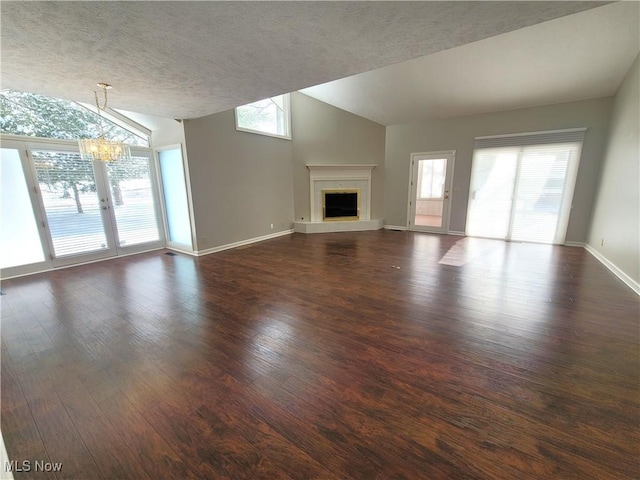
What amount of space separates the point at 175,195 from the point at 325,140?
12.8ft

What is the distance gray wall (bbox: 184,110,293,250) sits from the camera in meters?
4.76

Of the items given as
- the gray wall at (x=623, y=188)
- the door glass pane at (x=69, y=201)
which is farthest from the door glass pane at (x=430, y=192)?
the door glass pane at (x=69, y=201)

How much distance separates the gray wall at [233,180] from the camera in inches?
188

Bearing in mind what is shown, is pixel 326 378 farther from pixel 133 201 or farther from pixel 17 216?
pixel 133 201

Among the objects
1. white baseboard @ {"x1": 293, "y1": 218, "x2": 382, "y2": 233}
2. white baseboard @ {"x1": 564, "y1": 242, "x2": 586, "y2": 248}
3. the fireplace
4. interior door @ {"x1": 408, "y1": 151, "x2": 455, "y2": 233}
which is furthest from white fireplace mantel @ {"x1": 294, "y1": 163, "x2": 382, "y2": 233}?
white baseboard @ {"x1": 564, "y1": 242, "x2": 586, "y2": 248}

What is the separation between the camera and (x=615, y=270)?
360cm

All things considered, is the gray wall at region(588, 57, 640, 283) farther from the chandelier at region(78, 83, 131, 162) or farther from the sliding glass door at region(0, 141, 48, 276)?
the sliding glass door at region(0, 141, 48, 276)

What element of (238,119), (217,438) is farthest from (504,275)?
(238,119)

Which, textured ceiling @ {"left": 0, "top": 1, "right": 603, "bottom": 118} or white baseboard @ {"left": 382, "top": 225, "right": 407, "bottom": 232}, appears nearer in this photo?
textured ceiling @ {"left": 0, "top": 1, "right": 603, "bottom": 118}

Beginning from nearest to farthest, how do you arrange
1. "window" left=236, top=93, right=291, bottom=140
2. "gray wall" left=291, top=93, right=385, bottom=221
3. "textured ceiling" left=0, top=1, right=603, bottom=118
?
"textured ceiling" left=0, top=1, right=603, bottom=118
"window" left=236, top=93, right=291, bottom=140
"gray wall" left=291, top=93, right=385, bottom=221

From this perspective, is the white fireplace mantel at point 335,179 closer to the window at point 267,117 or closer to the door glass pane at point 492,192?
the window at point 267,117

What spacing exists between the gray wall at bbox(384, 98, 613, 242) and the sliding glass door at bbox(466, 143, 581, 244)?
161 millimetres

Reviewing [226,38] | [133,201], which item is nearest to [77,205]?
[133,201]

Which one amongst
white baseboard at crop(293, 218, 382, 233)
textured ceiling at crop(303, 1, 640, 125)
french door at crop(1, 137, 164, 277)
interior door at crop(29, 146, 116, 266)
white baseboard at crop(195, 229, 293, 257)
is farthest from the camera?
white baseboard at crop(293, 218, 382, 233)
